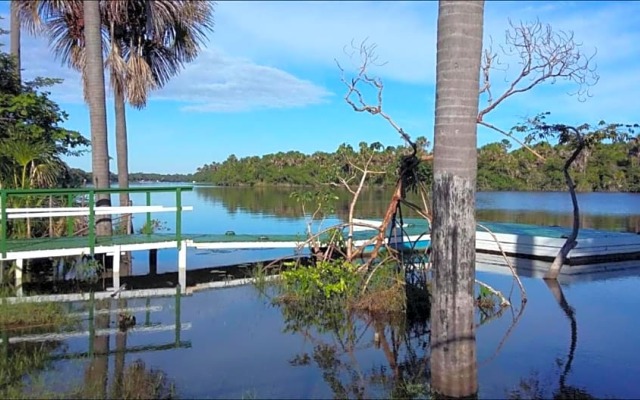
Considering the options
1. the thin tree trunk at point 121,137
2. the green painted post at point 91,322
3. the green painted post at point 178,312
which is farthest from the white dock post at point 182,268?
the thin tree trunk at point 121,137

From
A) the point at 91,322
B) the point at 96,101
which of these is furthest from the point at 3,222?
the point at 96,101

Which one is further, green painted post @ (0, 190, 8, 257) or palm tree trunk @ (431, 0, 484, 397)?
green painted post @ (0, 190, 8, 257)

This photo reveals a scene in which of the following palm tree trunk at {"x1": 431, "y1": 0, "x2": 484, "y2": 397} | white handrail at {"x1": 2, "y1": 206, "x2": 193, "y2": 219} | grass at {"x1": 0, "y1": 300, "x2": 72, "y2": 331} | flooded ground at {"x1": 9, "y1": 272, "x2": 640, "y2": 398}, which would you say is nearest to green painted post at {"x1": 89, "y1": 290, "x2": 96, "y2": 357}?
flooded ground at {"x1": 9, "y1": 272, "x2": 640, "y2": 398}

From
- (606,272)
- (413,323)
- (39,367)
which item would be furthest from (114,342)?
(606,272)

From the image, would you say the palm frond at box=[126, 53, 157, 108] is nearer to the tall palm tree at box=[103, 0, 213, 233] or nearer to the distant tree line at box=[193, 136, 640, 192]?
the tall palm tree at box=[103, 0, 213, 233]

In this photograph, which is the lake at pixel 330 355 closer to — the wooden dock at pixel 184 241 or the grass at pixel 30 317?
the grass at pixel 30 317

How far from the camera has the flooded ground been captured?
5.75 m

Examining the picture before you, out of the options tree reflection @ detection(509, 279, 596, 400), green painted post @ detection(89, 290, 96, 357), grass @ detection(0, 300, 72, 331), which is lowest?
tree reflection @ detection(509, 279, 596, 400)

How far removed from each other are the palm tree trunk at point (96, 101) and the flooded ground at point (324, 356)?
13.6 ft

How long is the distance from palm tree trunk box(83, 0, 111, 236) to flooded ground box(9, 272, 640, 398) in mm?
4155

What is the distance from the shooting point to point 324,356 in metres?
6.98

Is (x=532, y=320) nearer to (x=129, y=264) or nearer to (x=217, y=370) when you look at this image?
(x=217, y=370)

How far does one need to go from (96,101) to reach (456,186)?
1007 centimetres

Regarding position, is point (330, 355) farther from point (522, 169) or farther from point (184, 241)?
point (522, 169)
